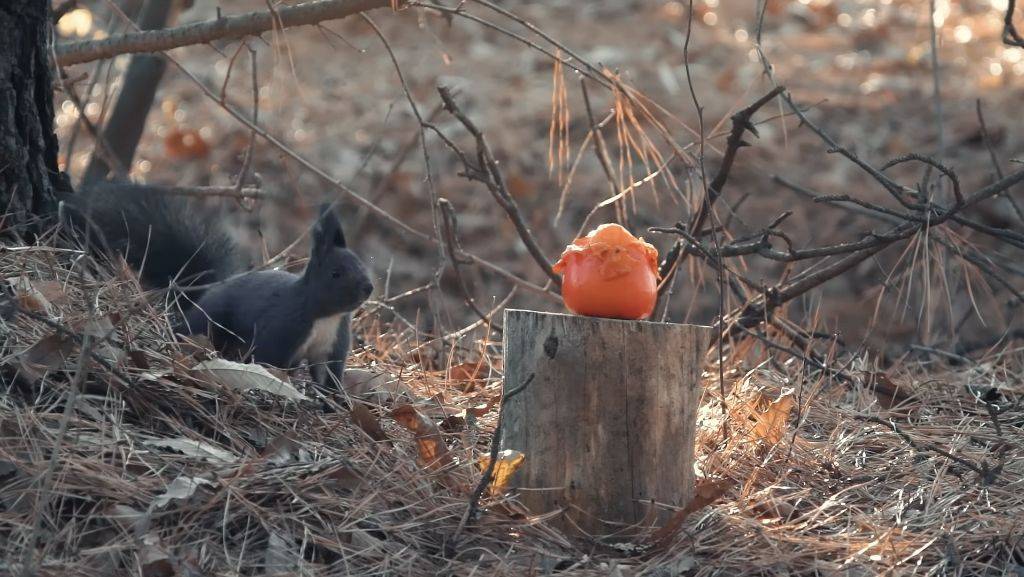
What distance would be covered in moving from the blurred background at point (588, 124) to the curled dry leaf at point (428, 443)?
2.87 metres

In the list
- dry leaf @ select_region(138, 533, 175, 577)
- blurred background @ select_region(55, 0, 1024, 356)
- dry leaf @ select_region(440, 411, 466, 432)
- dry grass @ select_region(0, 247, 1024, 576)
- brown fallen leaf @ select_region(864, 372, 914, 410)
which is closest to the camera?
dry leaf @ select_region(138, 533, 175, 577)

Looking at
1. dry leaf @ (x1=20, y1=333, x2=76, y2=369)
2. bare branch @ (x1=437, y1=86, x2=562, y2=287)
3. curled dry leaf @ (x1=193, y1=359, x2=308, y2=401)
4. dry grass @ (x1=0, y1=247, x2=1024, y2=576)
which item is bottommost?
dry grass @ (x1=0, y1=247, x2=1024, y2=576)

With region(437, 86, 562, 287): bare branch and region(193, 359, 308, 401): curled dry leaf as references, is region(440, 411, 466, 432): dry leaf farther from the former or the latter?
region(437, 86, 562, 287): bare branch

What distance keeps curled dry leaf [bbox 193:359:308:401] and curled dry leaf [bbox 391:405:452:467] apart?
0.86 feet

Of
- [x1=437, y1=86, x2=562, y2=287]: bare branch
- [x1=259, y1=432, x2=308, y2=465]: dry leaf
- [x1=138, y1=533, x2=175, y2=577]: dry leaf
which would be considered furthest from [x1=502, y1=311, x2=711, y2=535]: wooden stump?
[x1=437, y1=86, x2=562, y2=287]: bare branch

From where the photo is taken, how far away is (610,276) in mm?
2566

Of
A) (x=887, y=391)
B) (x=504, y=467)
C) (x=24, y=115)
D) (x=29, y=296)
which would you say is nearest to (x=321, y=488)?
(x=504, y=467)

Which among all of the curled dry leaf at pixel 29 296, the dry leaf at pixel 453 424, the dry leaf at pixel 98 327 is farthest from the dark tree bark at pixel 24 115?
the dry leaf at pixel 453 424

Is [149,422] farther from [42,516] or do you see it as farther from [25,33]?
[25,33]

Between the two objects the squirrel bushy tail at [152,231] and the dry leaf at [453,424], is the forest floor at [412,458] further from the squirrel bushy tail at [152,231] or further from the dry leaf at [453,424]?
the squirrel bushy tail at [152,231]

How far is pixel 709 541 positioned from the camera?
2.46 m

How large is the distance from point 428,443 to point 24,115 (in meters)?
1.49

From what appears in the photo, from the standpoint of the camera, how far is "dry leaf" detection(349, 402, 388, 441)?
2.70 m

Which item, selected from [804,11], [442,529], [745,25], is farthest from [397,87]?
[442,529]
